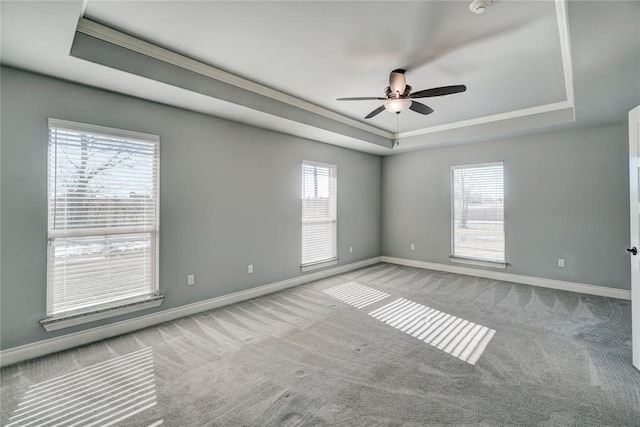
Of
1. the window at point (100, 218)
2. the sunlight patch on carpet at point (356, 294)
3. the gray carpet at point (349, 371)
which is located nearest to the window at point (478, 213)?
the gray carpet at point (349, 371)

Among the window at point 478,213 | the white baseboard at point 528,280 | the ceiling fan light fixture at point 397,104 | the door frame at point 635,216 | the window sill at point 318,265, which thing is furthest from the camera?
the window at point 478,213

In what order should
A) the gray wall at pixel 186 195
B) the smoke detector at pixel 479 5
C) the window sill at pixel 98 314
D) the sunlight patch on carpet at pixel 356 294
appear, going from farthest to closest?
the sunlight patch on carpet at pixel 356 294 < the window sill at pixel 98 314 < the gray wall at pixel 186 195 < the smoke detector at pixel 479 5

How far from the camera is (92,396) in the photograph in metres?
2.03

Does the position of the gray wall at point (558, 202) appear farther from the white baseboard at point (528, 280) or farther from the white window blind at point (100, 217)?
the white window blind at point (100, 217)

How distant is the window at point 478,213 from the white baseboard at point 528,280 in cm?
20

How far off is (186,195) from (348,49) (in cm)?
245

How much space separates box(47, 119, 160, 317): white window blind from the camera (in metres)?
2.63

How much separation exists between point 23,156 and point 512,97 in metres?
5.45

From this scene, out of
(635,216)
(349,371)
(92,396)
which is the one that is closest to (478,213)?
(635,216)

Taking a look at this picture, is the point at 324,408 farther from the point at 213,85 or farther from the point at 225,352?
the point at 213,85

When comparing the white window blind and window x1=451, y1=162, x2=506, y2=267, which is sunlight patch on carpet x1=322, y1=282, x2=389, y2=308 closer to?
window x1=451, y1=162, x2=506, y2=267

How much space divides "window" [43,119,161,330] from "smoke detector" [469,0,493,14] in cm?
324

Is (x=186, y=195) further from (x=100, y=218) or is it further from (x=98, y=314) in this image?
(x=98, y=314)

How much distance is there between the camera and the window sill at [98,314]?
258cm
